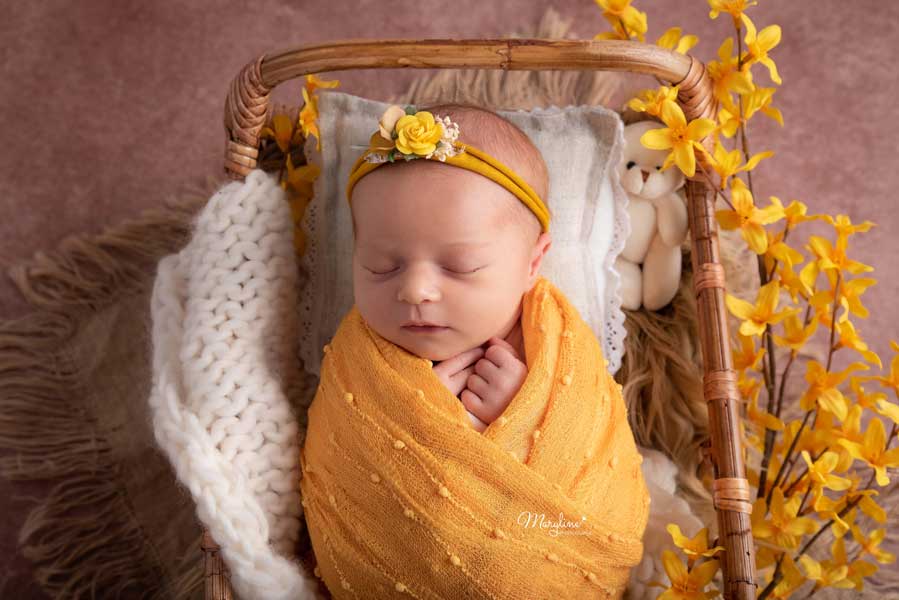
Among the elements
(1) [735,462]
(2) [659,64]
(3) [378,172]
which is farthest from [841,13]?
(3) [378,172]

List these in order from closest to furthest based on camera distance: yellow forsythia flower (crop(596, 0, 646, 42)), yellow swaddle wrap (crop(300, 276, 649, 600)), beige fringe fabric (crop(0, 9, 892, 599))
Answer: yellow swaddle wrap (crop(300, 276, 649, 600)) < yellow forsythia flower (crop(596, 0, 646, 42)) < beige fringe fabric (crop(0, 9, 892, 599))

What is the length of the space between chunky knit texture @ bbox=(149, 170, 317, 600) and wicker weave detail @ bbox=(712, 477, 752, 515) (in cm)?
57

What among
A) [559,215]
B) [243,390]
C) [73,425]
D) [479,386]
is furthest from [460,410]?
[73,425]

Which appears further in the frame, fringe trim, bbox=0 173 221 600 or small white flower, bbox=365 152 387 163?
fringe trim, bbox=0 173 221 600

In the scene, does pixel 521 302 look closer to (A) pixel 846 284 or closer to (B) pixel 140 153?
(A) pixel 846 284

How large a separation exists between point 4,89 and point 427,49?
1.19 m

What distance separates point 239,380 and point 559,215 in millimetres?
566

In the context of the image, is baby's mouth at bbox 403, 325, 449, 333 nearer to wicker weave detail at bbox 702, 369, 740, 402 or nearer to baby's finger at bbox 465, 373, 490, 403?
baby's finger at bbox 465, 373, 490, 403

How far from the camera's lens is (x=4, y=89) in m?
1.84

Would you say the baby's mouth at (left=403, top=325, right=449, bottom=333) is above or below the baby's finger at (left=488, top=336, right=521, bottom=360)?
above

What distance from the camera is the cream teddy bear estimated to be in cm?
139

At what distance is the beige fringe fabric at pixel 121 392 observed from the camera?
1.44 metres

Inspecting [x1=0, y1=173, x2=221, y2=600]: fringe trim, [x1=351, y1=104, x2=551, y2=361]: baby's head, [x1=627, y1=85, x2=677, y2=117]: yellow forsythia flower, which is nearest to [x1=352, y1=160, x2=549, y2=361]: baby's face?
[x1=351, y1=104, x2=551, y2=361]: baby's head

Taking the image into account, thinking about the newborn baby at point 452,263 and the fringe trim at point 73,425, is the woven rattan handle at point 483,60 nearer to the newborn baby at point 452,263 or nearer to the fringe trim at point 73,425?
the newborn baby at point 452,263
